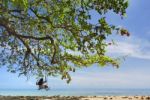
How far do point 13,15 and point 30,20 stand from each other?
1601 mm

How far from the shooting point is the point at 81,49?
2825 centimetres

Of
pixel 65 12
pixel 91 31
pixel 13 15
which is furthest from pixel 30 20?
pixel 91 31

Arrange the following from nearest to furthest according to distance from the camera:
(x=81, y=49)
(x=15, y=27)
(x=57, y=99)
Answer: (x=81, y=49), (x=57, y=99), (x=15, y=27)

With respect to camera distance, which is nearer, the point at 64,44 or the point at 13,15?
the point at 13,15

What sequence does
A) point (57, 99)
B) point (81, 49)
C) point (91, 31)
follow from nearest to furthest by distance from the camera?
point (91, 31) → point (81, 49) → point (57, 99)

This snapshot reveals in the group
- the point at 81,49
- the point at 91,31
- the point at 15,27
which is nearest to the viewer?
the point at 91,31

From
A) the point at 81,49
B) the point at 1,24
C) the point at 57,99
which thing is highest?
the point at 1,24

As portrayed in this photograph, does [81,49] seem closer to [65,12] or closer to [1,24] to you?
[65,12]

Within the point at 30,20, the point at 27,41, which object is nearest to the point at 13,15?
the point at 30,20

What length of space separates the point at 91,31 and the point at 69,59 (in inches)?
316

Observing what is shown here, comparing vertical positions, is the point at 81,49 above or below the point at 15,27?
below

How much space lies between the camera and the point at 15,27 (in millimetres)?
33000

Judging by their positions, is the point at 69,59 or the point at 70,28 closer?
the point at 70,28

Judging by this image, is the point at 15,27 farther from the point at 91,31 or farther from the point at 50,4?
the point at 91,31
